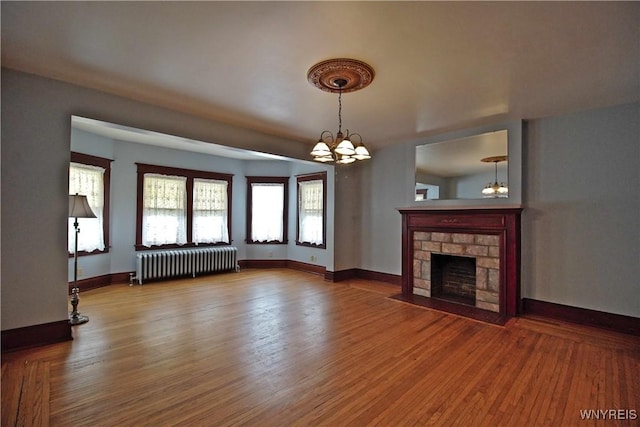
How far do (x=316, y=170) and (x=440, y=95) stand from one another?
365cm

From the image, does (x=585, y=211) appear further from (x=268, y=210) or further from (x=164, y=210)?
(x=164, y=210)

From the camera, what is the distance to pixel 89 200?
5.07m

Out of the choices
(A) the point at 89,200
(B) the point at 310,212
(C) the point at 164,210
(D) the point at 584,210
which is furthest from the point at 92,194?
(D) the point at 584,210

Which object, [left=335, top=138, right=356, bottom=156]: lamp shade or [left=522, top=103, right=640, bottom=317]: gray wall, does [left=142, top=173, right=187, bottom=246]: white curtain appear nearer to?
[left=335, top=138, right=356, bottom=156]: lamp shade

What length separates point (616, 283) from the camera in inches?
142

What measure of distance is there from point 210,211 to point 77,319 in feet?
11.5

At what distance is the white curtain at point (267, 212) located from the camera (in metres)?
7.40

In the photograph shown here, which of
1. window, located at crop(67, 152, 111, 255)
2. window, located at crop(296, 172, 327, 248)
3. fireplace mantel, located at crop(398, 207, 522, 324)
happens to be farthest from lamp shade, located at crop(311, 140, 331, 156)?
window, located at crop(67, 152, 111, 255)

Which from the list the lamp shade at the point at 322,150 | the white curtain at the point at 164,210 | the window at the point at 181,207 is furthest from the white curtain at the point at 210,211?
the lamp shade at the point at 322,150

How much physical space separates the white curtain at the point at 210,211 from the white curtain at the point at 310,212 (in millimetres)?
1758

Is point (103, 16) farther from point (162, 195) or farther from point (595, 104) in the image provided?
point (595, 104)

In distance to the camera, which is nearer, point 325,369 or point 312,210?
point 325,369

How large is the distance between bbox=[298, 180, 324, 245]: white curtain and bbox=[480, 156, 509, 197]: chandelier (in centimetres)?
327

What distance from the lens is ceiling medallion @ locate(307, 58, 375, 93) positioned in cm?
268
